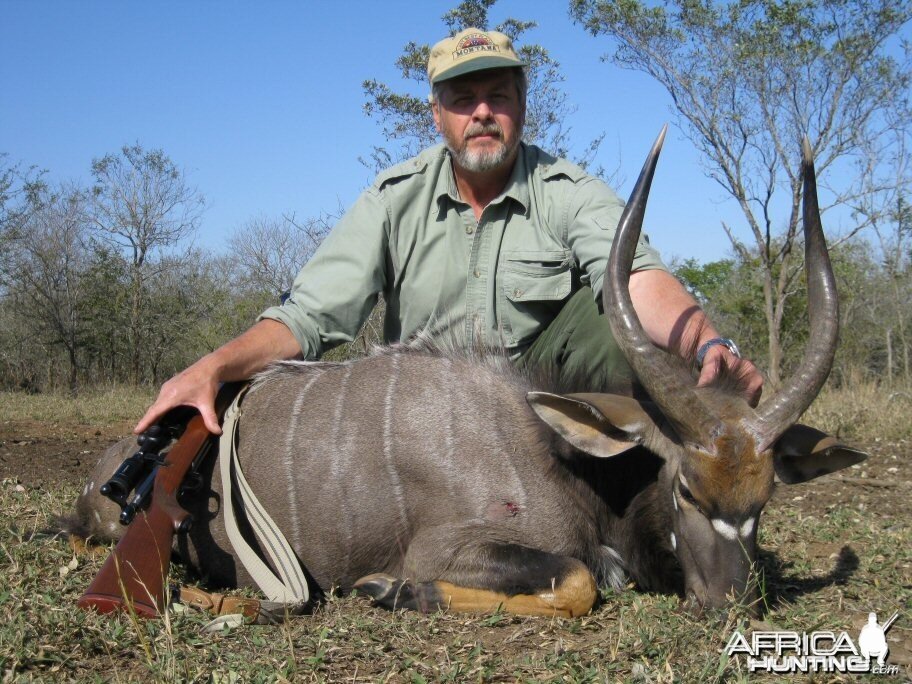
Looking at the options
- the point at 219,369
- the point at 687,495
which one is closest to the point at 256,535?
the point at 219,369

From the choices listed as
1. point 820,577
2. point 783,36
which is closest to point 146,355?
point 783,36

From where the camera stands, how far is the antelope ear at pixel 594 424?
266cm

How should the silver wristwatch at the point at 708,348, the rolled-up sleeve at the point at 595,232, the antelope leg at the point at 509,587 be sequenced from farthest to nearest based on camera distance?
the rolled-up sleeve at the point at 595,232 < the silver wristwatch at the point at 708,348 < the antelope leg at the point at 509,587

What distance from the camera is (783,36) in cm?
1339

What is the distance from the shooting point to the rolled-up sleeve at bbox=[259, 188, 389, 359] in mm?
3609

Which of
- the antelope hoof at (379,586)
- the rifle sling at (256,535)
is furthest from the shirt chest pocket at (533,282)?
the antelope hoof at (379,586)

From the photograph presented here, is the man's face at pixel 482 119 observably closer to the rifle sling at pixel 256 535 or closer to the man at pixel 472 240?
the man at pixel 472 240

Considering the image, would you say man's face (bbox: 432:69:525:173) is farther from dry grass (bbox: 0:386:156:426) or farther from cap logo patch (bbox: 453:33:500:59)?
dry grass (bbox: 0:386:156:426)

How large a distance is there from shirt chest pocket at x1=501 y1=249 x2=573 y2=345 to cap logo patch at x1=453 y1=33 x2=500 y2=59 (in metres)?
0.86

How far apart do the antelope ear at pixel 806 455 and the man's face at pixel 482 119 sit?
177 centimetres

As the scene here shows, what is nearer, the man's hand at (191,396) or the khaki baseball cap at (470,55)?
the man's hand at (191,396)

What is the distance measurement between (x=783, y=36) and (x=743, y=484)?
503 inches

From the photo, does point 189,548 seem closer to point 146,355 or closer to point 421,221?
point 421,221

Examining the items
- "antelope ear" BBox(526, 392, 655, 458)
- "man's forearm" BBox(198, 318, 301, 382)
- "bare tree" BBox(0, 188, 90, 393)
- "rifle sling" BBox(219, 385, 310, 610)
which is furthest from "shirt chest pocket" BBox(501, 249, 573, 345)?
"bare tree" BBox(0, 188, 90, 393)
